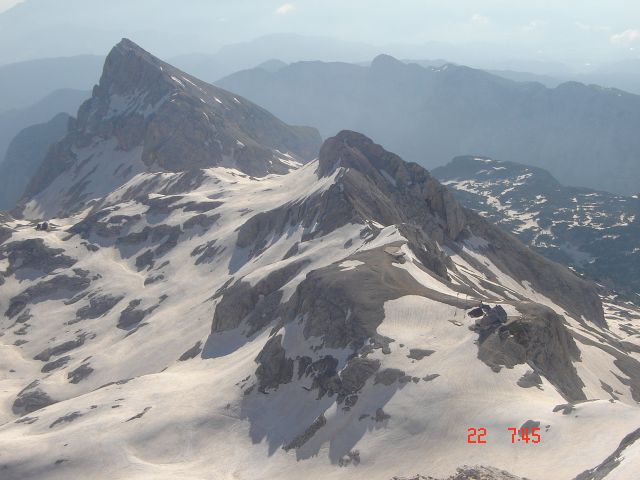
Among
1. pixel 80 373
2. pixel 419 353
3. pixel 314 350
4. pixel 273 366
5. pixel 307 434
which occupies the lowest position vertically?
pixel 80 373

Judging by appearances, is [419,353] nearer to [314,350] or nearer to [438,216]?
[314,350]

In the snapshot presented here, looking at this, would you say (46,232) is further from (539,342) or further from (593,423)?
(593,423)

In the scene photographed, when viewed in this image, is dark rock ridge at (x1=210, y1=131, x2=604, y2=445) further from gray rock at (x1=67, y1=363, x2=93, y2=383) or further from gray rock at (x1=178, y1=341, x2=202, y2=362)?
gray rock at (x1=67, y1=363, x2=93, y2=383)

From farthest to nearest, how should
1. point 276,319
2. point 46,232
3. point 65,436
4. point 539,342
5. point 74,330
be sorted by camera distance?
point 46,232, point 74,330, point 276,319, point 65,436, point 539,342

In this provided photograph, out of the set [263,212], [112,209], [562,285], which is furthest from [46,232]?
[562,285]

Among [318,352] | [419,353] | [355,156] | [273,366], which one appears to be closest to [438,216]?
[355,156]
